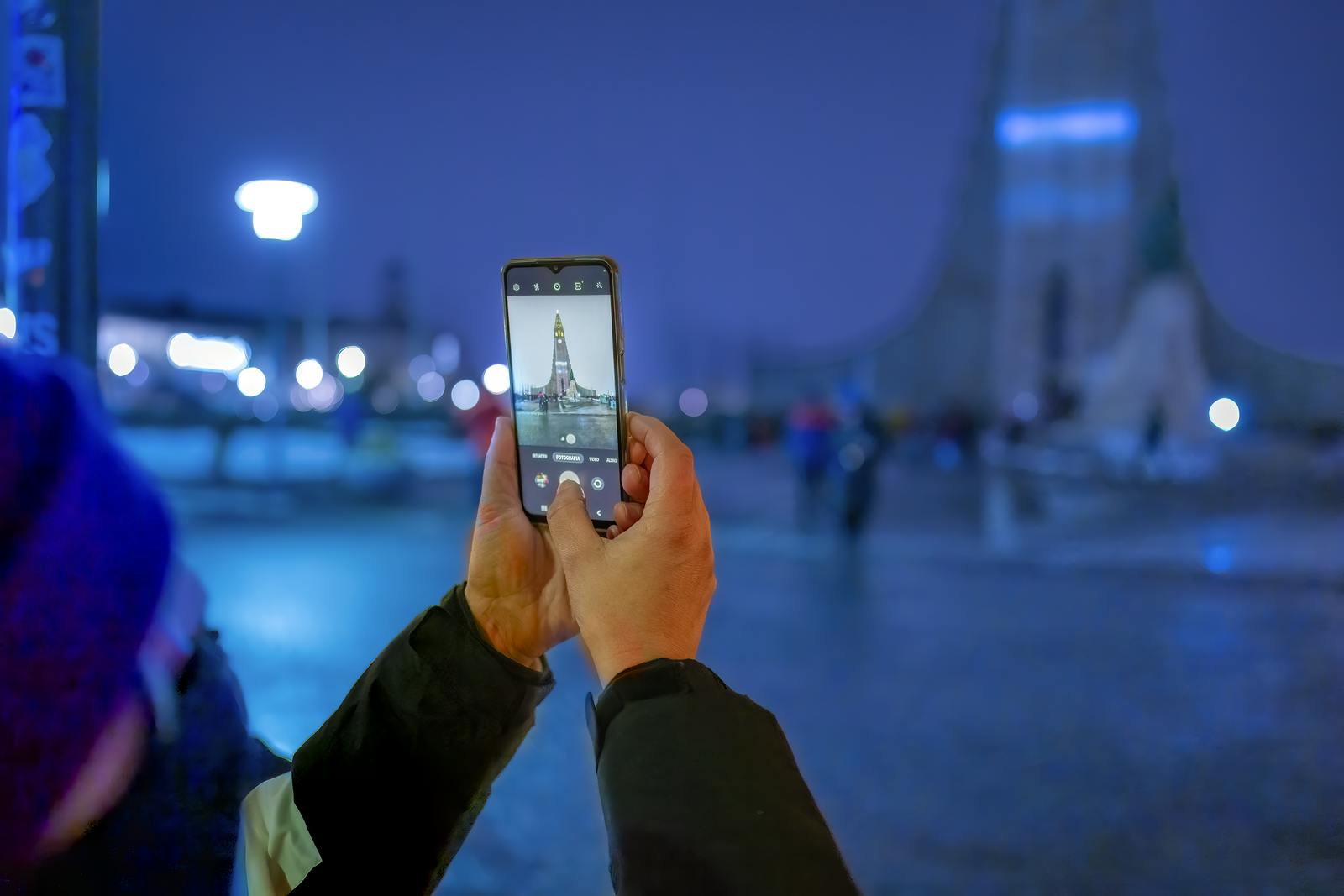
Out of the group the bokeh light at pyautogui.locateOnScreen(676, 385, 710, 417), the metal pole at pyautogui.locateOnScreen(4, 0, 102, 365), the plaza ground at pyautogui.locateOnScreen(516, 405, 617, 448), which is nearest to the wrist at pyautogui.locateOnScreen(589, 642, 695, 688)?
the plaza ground at pyautogui.locateOnScreen(516, 405, 617, 448)

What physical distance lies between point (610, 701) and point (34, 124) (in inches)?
67.1

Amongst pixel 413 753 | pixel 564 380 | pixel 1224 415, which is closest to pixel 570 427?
pixel 564 380

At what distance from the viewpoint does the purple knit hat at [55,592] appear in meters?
0.90

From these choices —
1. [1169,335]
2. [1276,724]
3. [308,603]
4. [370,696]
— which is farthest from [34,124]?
[1169,335]

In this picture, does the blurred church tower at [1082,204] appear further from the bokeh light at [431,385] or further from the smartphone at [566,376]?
the smartphone at [566,376]

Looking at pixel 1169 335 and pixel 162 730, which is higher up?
pixel 1169 335

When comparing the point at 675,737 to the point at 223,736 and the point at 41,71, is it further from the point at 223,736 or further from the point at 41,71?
the point at 41,71

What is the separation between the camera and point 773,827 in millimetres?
1009

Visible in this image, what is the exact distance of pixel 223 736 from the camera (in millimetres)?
1109

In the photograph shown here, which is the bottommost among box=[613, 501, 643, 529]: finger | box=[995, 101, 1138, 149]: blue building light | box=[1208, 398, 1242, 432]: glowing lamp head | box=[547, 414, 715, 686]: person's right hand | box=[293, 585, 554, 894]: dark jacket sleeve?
box=[293, 585, 554, 894]: dark jacket sleeve

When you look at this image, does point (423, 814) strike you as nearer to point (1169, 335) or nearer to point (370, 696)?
point (370, 696)

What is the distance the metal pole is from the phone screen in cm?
93

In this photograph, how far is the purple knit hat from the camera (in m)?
0.90

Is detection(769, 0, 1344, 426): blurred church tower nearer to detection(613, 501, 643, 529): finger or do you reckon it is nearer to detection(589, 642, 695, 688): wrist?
detection(613, 501, 643, 529): finger
